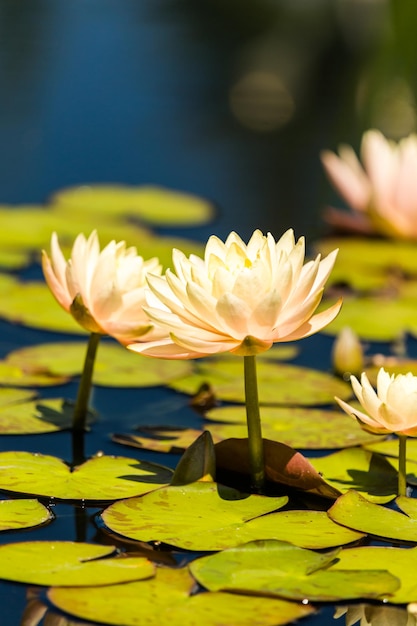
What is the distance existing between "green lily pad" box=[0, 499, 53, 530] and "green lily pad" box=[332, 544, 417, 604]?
36 cm

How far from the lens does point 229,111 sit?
147 inches

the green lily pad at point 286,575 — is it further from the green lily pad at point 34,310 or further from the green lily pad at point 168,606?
the green lily pad at point 34,310

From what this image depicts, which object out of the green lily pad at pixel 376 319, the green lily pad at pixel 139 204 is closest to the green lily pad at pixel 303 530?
the green lily pad at pixel 376 319

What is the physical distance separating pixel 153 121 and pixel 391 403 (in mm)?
2483

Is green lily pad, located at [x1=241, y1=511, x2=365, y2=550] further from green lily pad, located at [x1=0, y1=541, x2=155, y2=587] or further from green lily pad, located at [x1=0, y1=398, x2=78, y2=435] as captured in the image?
green lily pad, located at [x1=0, y1=398, x2=78, y2=435]

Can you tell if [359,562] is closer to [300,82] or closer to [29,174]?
→ [29,174]

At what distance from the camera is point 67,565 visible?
107cm

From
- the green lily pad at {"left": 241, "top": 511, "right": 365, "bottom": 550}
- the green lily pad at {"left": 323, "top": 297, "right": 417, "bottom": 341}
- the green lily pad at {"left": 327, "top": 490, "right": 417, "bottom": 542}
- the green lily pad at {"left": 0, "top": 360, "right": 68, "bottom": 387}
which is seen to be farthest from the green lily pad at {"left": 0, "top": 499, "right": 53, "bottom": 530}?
the green lily pad at {"left": 323, "top": 297, "right": 417, "bottom": 341}

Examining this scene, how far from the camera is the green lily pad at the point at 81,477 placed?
1249 millimetres

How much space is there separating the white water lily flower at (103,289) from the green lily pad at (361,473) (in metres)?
0.31

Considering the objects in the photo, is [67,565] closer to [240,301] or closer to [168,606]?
[168,606]

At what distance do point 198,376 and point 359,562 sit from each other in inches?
28.2

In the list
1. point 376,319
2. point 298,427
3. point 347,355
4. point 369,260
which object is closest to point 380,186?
point 369,260

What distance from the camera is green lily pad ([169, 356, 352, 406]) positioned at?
5.48 ft
